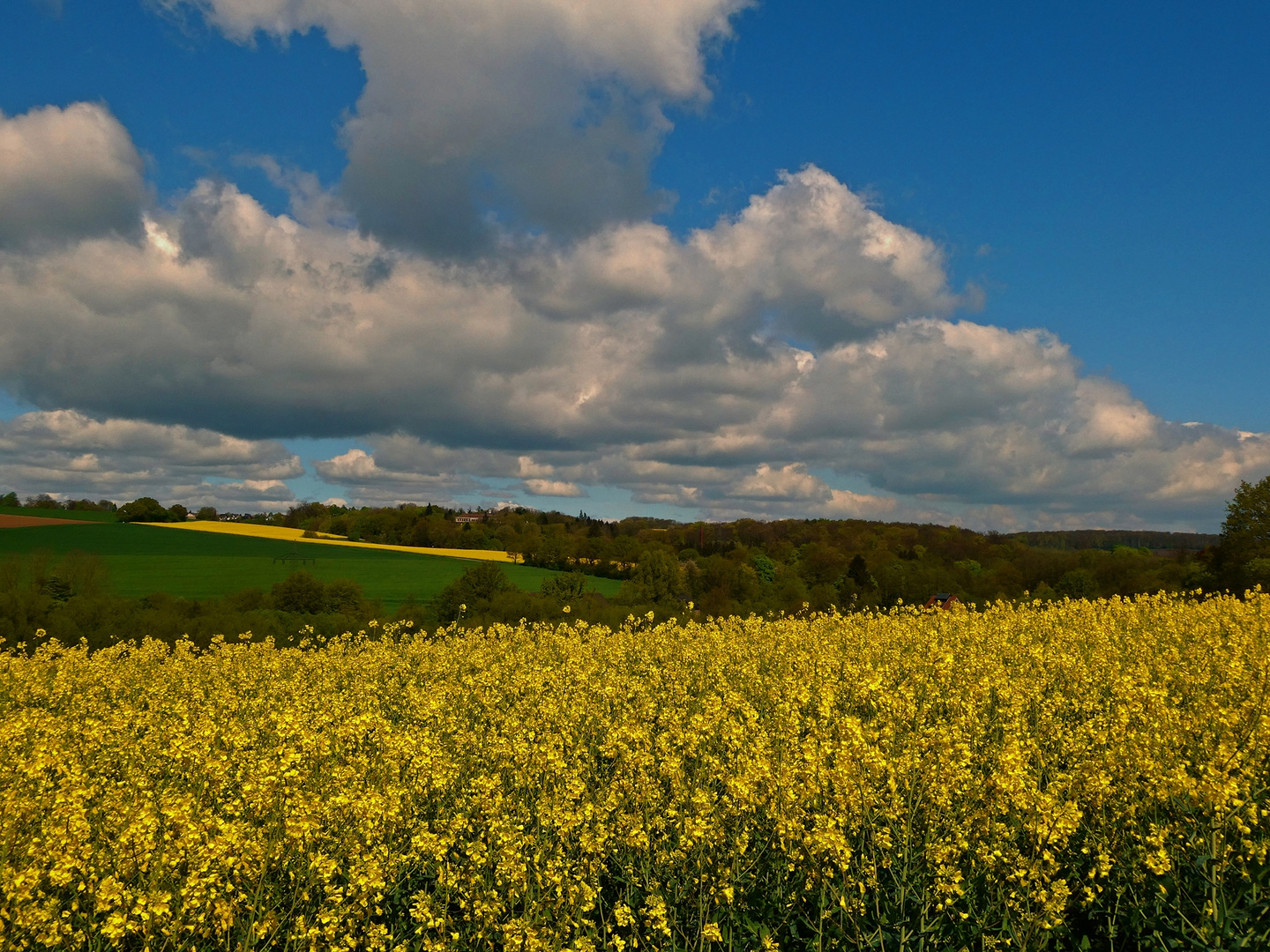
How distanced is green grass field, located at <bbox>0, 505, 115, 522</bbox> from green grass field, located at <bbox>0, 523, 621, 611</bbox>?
2.06m

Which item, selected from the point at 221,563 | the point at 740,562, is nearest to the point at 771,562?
the point at 740,562

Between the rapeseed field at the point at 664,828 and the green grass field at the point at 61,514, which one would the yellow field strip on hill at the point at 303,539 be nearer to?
the green grass field at the point at 61,514

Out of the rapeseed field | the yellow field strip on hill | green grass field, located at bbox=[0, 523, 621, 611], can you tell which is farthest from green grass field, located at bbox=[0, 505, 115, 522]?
the rapeseed field

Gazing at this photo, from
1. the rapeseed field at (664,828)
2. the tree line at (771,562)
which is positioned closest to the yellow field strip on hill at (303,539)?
the tree line at (771,562)

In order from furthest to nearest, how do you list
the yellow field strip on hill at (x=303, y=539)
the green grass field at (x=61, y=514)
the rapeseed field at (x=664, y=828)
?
the yellow field strip on hill at (x=303, y=539) < the green grass field at (x=61, y=514) < the rapeseed field at (x=664, y=828)

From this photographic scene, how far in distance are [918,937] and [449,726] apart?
610cm

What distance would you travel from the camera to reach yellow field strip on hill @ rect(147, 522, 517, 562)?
9438 cm

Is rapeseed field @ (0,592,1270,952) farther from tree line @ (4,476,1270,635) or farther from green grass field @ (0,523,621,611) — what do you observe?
green grass field @ (0,523,621,611)

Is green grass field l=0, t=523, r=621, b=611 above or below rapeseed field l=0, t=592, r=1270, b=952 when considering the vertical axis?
below

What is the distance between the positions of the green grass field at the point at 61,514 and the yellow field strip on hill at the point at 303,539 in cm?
687

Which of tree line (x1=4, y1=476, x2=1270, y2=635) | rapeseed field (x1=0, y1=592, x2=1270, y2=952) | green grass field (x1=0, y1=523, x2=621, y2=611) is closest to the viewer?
rapeseed field (x1=0, y1=592, x2=1270, y2=952)

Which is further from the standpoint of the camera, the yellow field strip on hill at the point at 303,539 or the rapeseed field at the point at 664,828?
the yellow field strip on hill at the point at 303,539

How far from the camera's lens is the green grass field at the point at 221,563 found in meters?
65.7

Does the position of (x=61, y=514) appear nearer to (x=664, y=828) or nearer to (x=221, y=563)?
(x=221, y=563)
